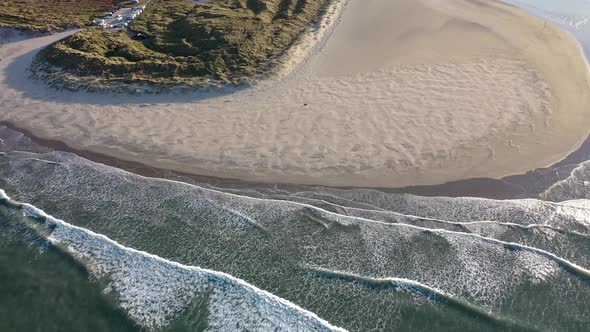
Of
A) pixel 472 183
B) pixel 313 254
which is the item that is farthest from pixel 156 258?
pixel 472 183

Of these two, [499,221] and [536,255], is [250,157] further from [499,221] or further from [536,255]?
[536,255]

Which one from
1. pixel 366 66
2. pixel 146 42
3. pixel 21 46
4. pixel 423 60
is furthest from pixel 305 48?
pixel 21 46

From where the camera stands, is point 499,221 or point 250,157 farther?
point 250,157

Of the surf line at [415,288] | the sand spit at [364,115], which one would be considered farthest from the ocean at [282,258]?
the sand spit at [364,115]

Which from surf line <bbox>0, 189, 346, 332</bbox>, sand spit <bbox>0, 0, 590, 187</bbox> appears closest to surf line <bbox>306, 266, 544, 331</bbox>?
surf line <bbox>0, 189, 346, 332</bbox>

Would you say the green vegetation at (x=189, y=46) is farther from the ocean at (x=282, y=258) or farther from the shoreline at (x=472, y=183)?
the ocean at (x=282, y=258)

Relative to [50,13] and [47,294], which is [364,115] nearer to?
[47,294]
